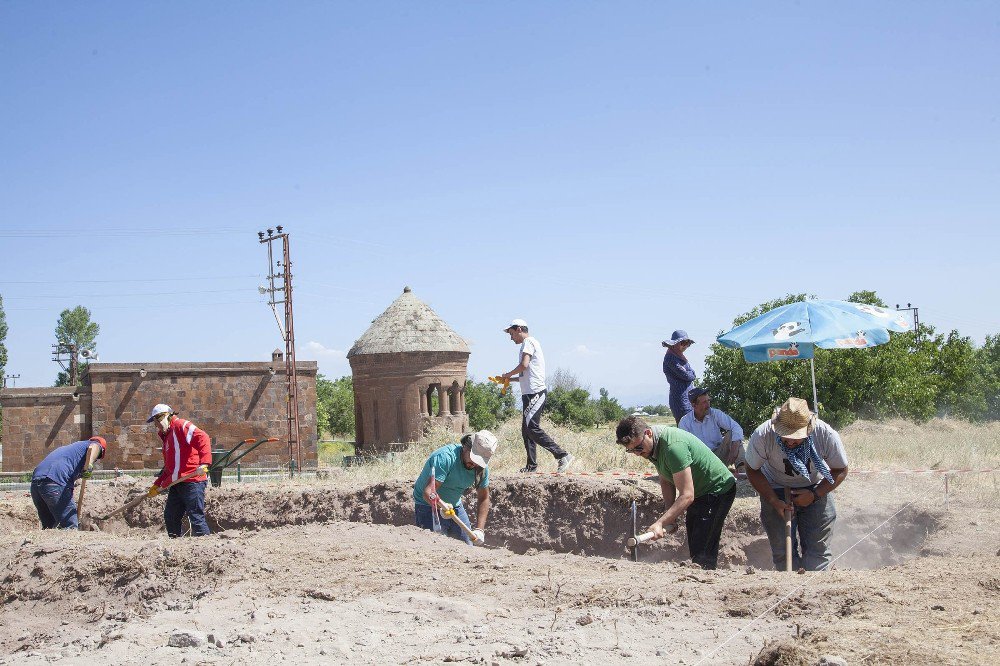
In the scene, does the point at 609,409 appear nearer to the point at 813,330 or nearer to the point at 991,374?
the point at 991,374

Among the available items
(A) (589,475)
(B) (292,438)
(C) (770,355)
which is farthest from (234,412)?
(C) (770,355)

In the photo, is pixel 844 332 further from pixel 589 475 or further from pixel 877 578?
pixel 877 578

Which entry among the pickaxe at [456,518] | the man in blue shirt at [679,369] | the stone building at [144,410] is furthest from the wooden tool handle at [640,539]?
the stone building at [144,410]

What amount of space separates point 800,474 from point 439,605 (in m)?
3.10

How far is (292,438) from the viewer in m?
24.8

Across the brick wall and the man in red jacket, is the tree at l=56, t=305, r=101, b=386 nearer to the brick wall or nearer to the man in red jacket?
the brick wall

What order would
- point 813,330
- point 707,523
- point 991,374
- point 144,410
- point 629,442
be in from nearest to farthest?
point 629,442 < point 707,523 < point 813,330 < point 144,410 < point 991,374

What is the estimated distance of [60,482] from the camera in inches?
370

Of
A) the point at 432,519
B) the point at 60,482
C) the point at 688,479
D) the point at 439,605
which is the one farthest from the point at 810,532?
the point at 60,482

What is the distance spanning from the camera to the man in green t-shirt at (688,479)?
6273 mm

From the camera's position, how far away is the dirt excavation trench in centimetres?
966

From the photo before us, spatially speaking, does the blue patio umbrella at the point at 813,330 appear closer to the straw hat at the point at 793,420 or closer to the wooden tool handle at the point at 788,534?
the wooden tool handle at the point at 788,534

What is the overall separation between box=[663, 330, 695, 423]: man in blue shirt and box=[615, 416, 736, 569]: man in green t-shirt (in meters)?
2.88

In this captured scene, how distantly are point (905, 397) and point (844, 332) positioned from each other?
1648 centimetres
